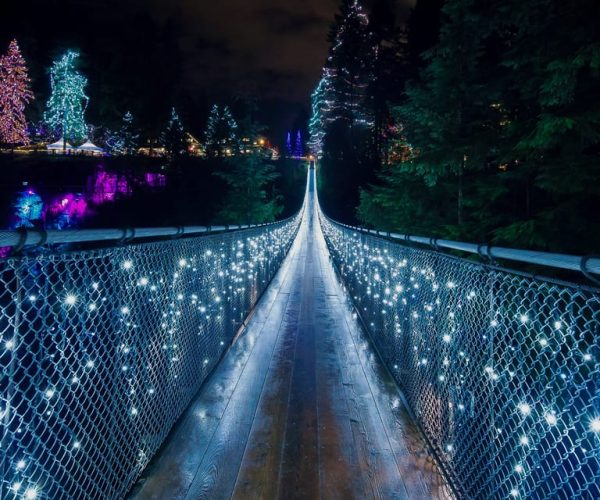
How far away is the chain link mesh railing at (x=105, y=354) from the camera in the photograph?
4.93ft

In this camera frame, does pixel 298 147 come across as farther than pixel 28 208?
Yes

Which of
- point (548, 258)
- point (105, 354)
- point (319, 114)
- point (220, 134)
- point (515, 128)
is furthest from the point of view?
point (319, 114)

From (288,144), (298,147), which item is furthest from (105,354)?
(288,144)

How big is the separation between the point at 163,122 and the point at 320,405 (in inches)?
2084

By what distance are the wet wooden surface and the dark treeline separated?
110 inches

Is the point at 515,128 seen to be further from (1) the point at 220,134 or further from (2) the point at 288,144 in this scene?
(2) the point at 288,144

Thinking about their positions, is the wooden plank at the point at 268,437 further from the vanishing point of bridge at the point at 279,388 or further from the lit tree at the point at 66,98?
the lit tree at the point at 66,98

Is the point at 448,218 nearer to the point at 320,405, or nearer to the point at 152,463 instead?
the point at 320,405

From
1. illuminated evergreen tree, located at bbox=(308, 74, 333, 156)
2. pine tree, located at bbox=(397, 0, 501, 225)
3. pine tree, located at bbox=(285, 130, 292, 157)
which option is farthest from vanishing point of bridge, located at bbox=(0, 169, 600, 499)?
pine tree, located at bbox=(285, 130, 292, 157)

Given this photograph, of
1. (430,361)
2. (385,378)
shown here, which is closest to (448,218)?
(385,378)

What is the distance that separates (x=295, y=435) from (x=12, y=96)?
4021 cm

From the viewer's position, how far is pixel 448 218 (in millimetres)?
9070

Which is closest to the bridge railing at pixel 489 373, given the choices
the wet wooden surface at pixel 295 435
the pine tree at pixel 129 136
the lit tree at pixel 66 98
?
the wet wooden surface at pixel 295 435

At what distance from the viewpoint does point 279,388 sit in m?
3.54
